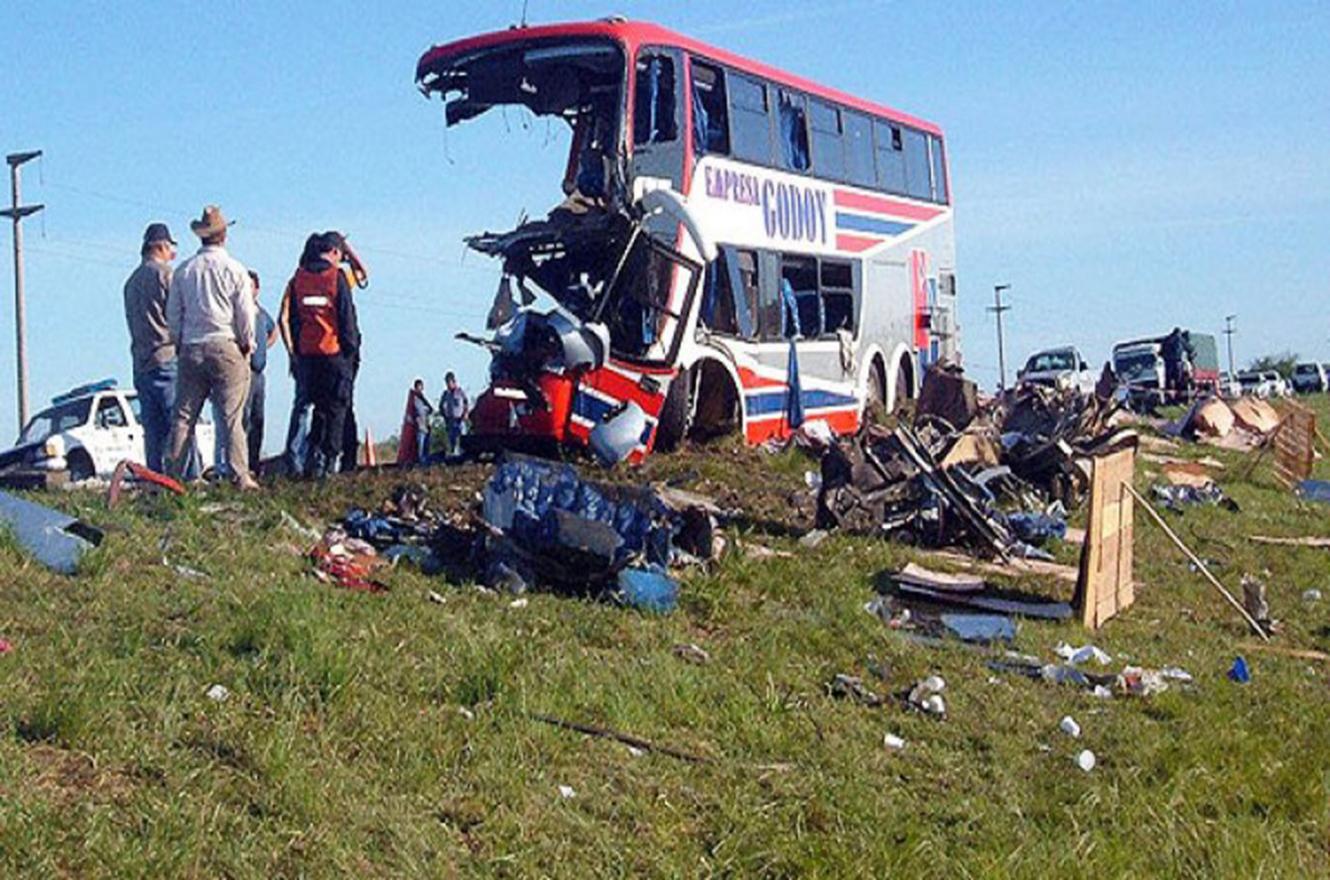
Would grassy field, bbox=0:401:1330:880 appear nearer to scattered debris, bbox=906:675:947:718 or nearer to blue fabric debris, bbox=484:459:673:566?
scattered debris, bbox=906:675:947:718

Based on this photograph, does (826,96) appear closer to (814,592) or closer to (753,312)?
(753,312)

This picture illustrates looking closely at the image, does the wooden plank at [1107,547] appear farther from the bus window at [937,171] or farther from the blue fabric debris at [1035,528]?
the bus window at [937,171]

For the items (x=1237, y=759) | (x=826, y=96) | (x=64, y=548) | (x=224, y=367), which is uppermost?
(x=826, y=96)

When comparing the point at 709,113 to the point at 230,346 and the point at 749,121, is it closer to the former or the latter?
the point at 749,121

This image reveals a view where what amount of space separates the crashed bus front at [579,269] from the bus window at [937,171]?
8410 mm

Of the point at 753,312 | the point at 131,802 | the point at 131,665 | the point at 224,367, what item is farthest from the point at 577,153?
the point at 131,802

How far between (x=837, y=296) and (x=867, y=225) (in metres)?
1.39

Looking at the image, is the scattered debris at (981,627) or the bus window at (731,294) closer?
the scattered debris at (981,627)

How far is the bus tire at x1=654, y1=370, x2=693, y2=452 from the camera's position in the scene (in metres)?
15.1

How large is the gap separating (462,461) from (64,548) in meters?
5.73

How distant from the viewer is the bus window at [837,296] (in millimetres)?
18891

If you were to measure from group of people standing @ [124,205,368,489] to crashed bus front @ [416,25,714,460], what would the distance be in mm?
1596

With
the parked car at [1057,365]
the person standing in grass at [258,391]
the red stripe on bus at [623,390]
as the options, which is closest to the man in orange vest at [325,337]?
the person standing in grass at [258,391]

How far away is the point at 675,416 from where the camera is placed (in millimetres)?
15234
